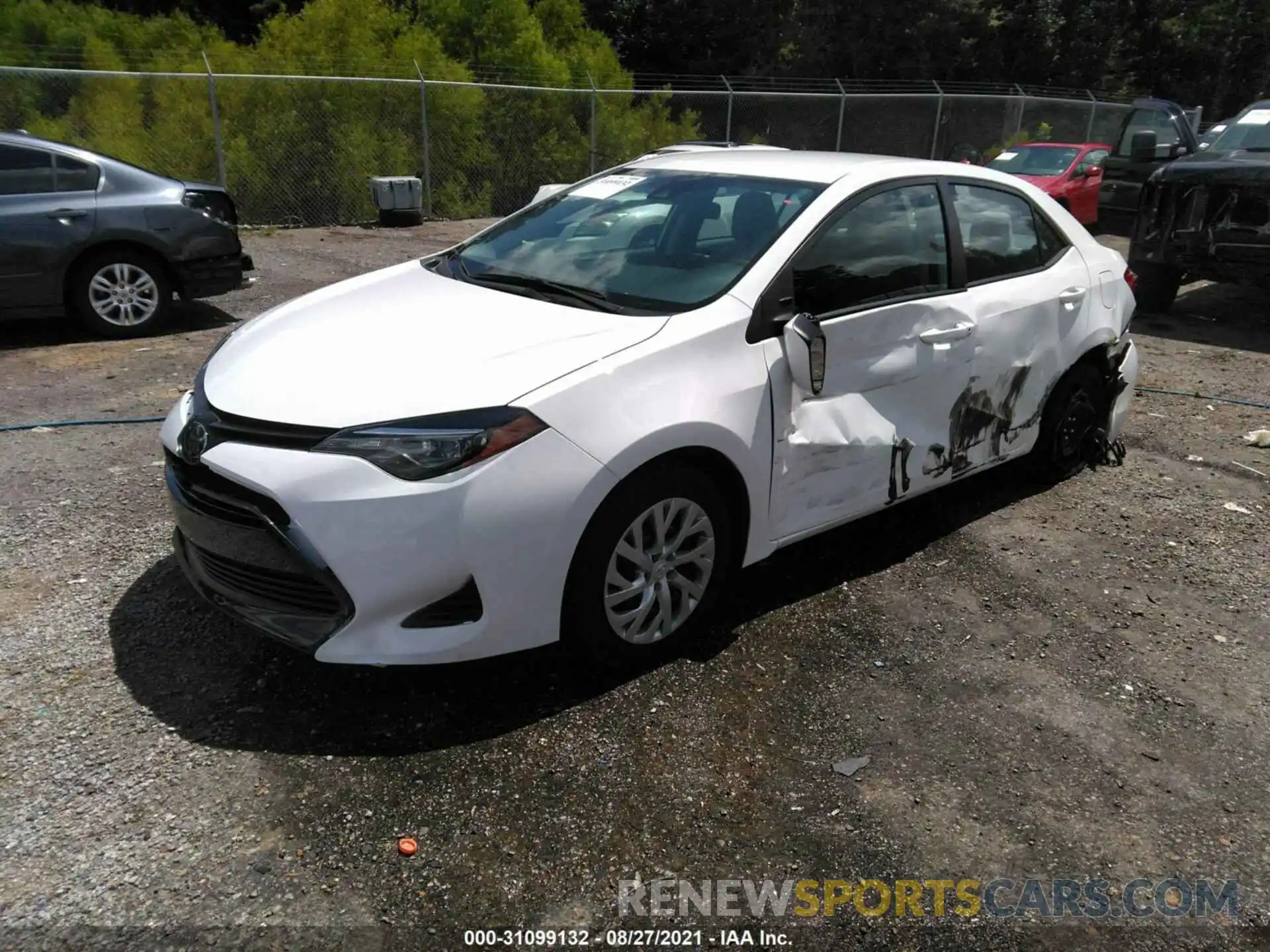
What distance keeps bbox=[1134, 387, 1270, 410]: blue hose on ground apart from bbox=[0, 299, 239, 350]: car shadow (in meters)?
7.23

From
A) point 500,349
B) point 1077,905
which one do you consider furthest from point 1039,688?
point 500,349

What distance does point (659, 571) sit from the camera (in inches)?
131

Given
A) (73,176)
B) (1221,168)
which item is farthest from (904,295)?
(73,176)

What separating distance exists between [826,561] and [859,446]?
717 millimetres

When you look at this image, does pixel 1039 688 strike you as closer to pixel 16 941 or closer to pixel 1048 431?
pixel 1048 431

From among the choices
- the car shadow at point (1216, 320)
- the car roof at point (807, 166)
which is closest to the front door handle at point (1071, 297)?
the car roof at point (807, 166)

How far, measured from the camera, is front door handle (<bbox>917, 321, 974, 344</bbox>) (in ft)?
13.3

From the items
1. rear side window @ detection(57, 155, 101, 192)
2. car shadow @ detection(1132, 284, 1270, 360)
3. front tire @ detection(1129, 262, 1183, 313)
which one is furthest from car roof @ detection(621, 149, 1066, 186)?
front tire @ detection(1129, 262, 1183, 313)

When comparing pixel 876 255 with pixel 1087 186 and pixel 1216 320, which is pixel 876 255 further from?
pixel 1087 186

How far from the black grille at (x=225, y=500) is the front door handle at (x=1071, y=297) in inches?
146

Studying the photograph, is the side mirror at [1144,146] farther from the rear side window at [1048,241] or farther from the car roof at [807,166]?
the car roof at [807,166]

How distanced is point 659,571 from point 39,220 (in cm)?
620

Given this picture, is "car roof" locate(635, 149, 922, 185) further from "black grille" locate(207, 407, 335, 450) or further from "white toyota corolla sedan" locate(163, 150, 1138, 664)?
"black grille" locate(207, 407, 335, 450)

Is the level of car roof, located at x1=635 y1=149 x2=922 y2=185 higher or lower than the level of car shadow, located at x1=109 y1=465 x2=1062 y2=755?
higher
